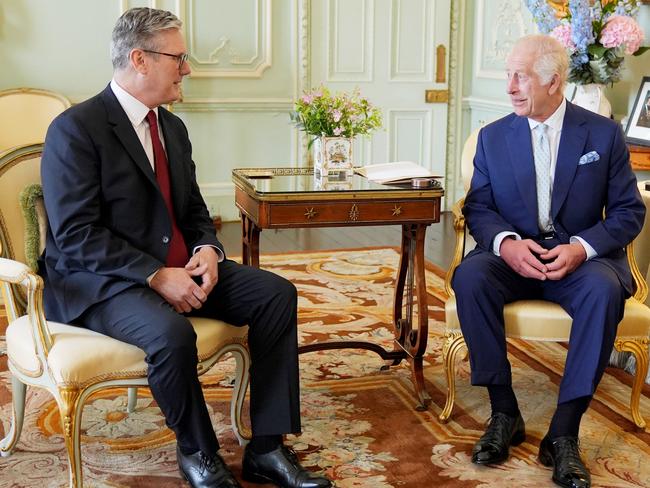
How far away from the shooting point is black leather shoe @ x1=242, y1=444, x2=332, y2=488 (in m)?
2.51

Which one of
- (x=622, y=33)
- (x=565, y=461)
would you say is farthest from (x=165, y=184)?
(x=622, y=33)

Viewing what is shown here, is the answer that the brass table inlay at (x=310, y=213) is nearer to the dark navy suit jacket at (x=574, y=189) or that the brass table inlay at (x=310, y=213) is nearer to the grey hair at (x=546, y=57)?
the dark navy suit jacket at (x=574, y=189)

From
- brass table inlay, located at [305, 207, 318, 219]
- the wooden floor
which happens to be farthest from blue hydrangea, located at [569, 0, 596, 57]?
the wooden floor

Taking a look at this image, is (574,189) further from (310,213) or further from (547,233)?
(310,213)

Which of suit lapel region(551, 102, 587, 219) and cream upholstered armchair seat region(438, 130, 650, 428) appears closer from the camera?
cream upholstered armchair seat region(438, 130, 650, 428)

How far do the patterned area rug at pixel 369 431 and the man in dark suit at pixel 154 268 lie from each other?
221mm

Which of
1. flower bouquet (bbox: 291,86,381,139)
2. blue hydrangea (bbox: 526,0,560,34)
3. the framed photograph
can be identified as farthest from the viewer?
the framed photograph

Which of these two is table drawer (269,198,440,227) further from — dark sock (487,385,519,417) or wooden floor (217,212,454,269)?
wooden floor (217,212,454,269)

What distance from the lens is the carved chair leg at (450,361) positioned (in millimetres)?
2951

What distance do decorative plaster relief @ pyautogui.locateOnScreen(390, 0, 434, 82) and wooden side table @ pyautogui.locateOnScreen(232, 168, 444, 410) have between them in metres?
3.50

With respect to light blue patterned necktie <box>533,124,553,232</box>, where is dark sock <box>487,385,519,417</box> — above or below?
below

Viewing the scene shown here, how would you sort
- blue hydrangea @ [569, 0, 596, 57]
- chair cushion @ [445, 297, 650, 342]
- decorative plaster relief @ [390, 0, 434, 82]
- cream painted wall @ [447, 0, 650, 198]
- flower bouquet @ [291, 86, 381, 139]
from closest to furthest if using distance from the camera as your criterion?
1. chair cushion @ [445, 297, 650, 342]
2. flower bouquet @ [291, 86, 381, 139]
3. blue hydrangea @ [569, 0, 596, 57]
4. cream painted wall @ [447, 0, 650, 198]
5. decorative plaster relief @ [390, 0, 434, 82]

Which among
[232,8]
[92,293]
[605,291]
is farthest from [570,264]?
[232,8]

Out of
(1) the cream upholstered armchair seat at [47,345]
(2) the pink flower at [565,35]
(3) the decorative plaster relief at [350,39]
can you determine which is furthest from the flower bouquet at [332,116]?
(3) the decorative plaster relief at [350,39]
